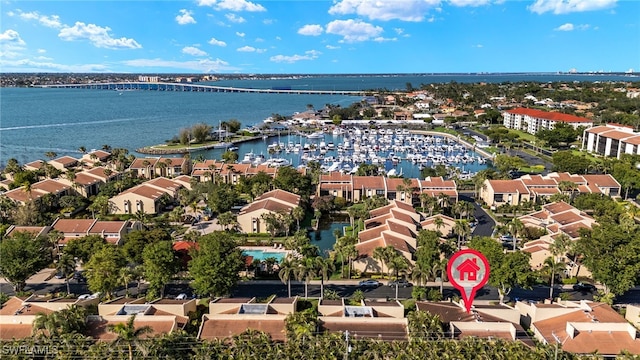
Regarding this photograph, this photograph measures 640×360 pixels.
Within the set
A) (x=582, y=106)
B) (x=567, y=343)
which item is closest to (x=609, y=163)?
(x=567, y=343)

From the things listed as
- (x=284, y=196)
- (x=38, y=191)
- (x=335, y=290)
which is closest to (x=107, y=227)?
(x=38, y=191)

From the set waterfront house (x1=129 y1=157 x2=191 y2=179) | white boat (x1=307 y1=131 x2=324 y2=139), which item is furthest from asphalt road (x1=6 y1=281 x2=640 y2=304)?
white boat (x1=307 y1=131 x2=324 y2=139)

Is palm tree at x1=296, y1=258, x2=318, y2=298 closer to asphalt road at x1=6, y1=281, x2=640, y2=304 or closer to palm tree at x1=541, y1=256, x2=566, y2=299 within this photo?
asphalt road at x1=6, y1=281, x2=640, y2=304

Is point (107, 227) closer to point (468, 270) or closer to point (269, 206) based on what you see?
point (269, 206)

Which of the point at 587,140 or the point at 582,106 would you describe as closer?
the point at 587,140

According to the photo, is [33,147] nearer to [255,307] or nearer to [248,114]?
[248,114]

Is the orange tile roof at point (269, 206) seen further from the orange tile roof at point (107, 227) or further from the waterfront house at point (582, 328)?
the waterfront house at point (582, 328)
